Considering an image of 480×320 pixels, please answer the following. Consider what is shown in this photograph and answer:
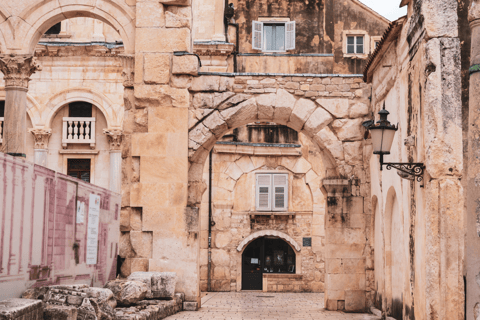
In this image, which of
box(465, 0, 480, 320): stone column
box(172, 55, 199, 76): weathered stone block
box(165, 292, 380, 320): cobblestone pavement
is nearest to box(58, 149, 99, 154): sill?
box(165, 292, 380, 320): cobblestone pavement

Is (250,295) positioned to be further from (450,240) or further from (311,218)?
(450,240)

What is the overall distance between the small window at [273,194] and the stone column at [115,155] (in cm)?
453

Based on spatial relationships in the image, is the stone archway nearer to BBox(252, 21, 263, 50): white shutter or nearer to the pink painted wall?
the pink painted wall

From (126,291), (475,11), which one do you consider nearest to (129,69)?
(126,291)

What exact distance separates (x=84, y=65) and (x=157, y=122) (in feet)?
31.0

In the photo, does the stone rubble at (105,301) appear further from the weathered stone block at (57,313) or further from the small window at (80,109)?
the small window at (80,109)

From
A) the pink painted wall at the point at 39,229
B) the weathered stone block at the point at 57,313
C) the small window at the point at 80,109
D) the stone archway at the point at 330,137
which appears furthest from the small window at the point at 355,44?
the weathered stone block at the point at 57,313

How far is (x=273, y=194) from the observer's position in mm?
19188

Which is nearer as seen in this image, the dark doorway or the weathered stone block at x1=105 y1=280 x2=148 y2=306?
the weathered stone block at x1=105 y1=280 x2=148 y2=306

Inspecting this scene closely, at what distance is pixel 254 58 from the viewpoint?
20938 millimetres

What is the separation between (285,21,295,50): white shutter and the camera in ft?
70.2

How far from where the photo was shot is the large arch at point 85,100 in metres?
20.0

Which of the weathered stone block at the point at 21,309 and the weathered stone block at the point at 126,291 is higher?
the weathered stone block at the point at 21,309

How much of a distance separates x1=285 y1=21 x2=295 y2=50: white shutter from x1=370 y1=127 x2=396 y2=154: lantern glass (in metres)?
13.9
